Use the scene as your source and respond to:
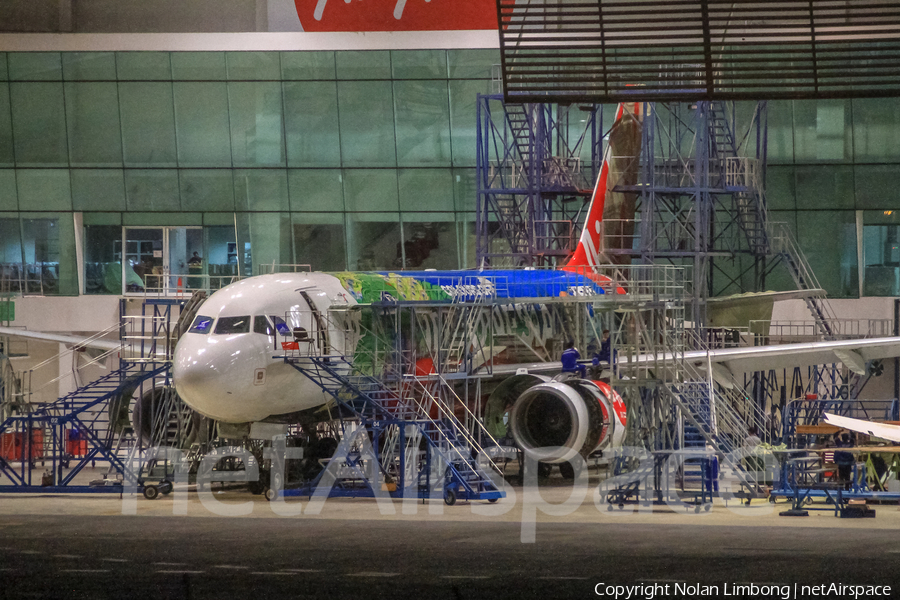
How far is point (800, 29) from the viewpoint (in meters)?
14.9

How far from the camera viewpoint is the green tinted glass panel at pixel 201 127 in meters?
43.8

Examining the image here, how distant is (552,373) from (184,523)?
440 inches

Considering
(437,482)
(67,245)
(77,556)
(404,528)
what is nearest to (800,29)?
(404,528)

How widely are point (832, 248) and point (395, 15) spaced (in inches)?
668

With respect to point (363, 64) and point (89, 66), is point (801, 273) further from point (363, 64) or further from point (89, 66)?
point (89, 66)

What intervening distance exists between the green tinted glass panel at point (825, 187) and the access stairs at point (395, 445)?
21781 mm

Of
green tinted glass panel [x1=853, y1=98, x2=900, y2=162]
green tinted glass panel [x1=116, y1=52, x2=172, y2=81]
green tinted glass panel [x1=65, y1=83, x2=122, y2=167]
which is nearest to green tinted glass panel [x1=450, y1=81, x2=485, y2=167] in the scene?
green tinted glass panel [x1=116, y1=52, x2=172, y2=81]

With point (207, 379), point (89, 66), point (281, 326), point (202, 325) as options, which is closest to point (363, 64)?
point (89, 66)

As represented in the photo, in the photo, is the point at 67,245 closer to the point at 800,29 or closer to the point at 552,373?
the point at 552,373

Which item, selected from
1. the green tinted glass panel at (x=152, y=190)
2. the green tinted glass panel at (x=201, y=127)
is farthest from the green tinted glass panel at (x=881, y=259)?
the green tinted glass panel at (x=152, y=190)

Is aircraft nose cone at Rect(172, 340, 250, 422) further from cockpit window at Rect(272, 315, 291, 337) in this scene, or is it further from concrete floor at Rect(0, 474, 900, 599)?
concrete floor at Rect(0, 474, 900, 599)

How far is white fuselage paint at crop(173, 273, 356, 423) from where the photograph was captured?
23.3 metres

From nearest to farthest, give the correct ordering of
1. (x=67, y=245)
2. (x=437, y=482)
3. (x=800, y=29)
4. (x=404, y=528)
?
(x=800, y=29) → (x=404, y=528) → (x=437, y=482) → (x=67, y=245)

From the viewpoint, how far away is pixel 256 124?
144 ft
